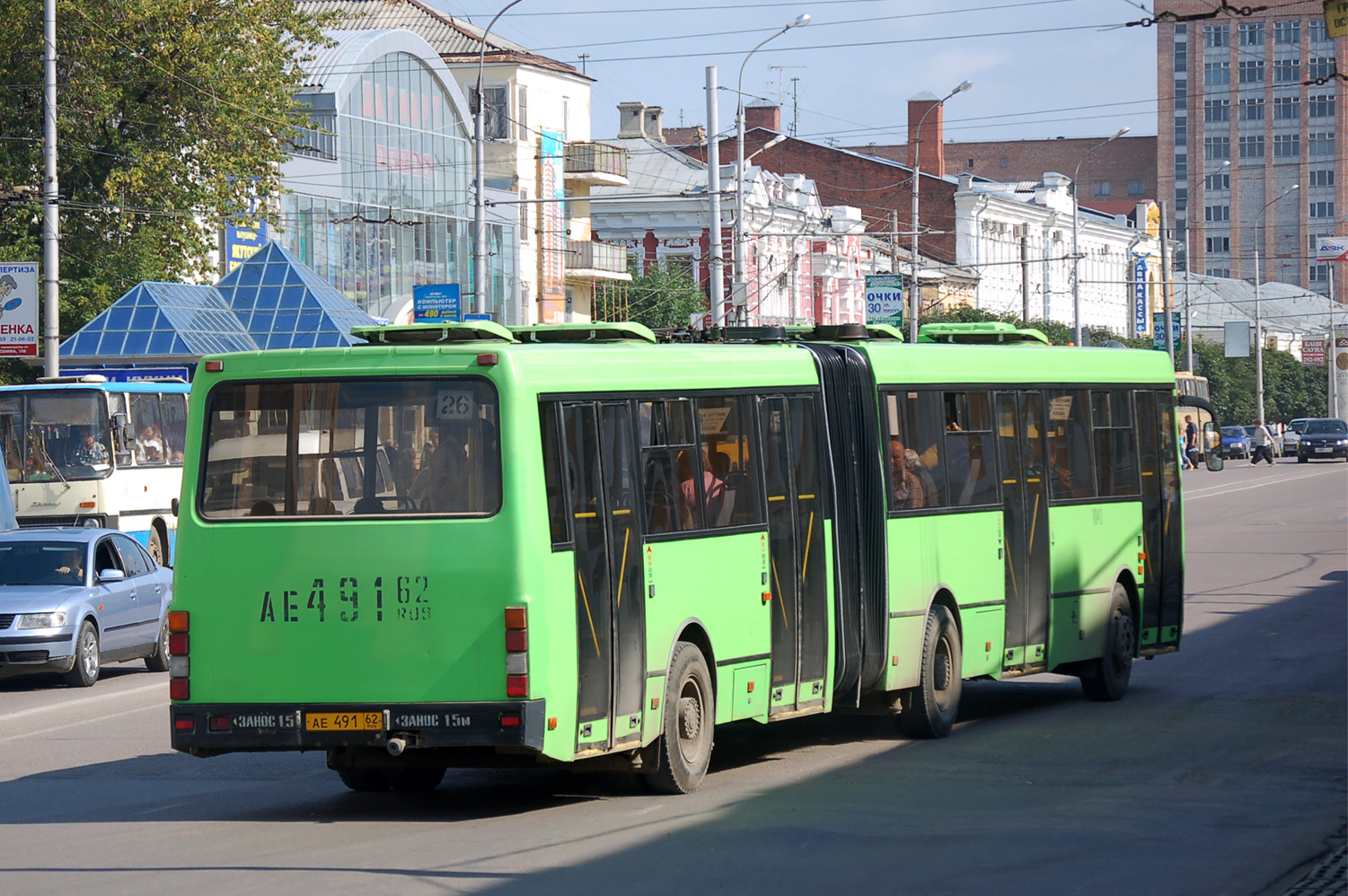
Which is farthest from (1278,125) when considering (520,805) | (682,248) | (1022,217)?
(520,805)

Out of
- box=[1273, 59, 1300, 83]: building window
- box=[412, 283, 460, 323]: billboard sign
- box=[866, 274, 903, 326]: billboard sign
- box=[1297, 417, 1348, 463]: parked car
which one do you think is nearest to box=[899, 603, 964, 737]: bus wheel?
box=[412, 283, 460, 323]: billboard sign

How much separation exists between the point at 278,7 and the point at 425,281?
14.8 m

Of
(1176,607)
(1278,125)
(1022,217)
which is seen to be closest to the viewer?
(1176,607)

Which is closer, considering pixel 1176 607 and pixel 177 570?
pixel 177 570

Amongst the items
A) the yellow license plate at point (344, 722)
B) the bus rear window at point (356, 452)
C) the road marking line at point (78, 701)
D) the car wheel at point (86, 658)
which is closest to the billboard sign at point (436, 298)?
the car wheel at point (86, 658)

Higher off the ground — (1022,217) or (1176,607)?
(1022,217)

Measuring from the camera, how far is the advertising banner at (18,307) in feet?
91.4

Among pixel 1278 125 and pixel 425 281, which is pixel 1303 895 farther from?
pixel 1278 125

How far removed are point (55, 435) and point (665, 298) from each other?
131ft

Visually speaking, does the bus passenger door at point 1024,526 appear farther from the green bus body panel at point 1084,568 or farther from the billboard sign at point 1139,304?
the billboard sign at point 1139,304

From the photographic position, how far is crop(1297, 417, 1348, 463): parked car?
73062 mm

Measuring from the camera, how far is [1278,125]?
15212 cm

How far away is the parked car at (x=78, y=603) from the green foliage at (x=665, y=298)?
4582cm

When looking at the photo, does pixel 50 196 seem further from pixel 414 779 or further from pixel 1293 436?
pixel 1293 436
